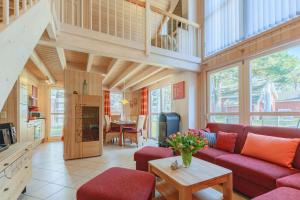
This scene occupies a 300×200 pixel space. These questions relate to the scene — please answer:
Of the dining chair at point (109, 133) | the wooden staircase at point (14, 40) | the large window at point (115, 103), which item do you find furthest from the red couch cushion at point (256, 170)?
the large window at point (115, 103)

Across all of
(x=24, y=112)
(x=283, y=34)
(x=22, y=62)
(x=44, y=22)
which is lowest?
(x=24, y=112)

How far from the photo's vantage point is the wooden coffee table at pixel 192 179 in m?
1.66

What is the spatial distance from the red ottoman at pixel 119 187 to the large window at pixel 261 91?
93.2 inches

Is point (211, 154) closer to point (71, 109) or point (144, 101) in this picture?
point (71, 109)

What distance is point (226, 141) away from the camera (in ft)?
9.81

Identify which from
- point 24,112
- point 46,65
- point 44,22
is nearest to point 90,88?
point 46,65

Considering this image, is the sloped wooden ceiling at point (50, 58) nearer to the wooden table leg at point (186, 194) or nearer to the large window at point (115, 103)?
the large window at point (115, 103)

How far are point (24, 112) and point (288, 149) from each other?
5311 millimetres

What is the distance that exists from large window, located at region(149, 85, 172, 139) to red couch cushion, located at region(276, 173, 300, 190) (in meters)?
4.28

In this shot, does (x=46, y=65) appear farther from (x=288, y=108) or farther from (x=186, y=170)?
(x=288, y=108)

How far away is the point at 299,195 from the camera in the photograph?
142 centimetres

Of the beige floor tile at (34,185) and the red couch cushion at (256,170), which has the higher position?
the red couch cushion at (256,170)

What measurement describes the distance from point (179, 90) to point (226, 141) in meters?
2.09

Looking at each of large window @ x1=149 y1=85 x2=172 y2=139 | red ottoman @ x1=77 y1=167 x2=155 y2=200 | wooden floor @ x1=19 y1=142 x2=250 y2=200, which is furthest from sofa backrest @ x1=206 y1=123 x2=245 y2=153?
large window @ x1=149 y1=85 x2=172 y2=139
